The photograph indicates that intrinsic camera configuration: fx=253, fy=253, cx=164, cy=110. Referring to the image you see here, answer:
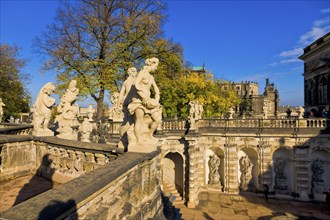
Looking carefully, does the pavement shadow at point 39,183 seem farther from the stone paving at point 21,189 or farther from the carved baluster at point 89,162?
the carved baluster at point 89,162

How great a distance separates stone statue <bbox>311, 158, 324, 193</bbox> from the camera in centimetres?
1983

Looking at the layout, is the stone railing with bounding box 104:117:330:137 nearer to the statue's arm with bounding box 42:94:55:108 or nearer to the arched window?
the statue's arm with bounding box 42:94:55:108

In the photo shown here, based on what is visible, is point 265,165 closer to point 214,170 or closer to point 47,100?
point 214,170

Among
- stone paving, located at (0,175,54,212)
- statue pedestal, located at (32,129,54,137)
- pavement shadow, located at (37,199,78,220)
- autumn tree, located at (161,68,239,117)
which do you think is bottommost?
stone paving, located at (0,175,54,212)

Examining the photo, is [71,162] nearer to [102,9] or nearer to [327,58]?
[102,9]

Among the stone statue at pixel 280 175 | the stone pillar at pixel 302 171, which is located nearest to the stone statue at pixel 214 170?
the stone statue at pixel 280 175

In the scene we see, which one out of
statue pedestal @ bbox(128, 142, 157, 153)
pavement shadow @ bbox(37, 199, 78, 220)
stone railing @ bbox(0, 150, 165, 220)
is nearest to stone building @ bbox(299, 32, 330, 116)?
statue pedestal @ bbox(128, 142, 157, 153)

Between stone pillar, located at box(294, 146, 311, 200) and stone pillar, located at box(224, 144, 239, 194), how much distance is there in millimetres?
4695

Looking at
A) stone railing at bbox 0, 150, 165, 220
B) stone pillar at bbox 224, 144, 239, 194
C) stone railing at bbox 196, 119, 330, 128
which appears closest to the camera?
stone railing at bbox 0, 150, 165, 220

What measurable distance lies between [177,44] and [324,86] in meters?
19.0

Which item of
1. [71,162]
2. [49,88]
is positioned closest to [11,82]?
[49,88]

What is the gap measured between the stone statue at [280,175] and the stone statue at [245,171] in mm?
2044

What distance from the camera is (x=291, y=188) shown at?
20.8 meters

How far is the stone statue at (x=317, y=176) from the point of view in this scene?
19.8 metres
